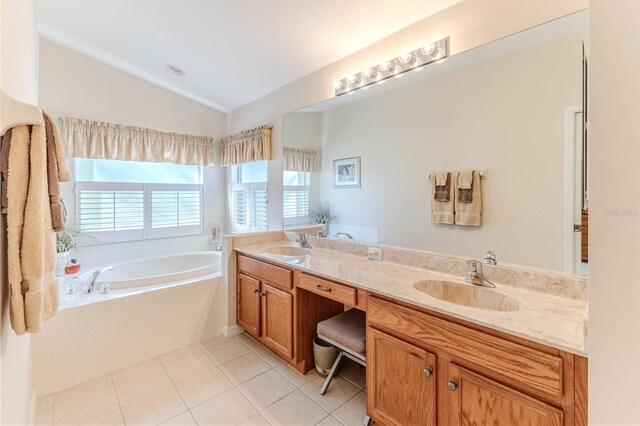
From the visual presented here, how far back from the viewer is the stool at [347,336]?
173cm

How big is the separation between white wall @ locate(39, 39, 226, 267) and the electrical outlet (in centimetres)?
266

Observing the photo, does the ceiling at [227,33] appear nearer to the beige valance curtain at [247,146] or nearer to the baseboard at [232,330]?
the beige valance curtain at [247,146]

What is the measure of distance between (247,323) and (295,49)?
7.86 feet

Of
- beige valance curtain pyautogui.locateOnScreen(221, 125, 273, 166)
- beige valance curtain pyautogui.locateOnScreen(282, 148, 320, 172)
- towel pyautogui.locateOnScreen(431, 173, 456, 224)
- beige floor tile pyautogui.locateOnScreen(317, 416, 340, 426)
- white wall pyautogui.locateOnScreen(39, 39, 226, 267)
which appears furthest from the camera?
beige valance curtain pyautogui.locateOnScreen(221, 125, 273, 166)

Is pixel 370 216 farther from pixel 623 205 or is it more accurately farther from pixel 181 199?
pixel 181 199

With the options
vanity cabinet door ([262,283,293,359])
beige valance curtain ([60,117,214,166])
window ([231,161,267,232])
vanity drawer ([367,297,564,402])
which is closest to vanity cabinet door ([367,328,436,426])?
vanity drawer ([367,297,564,402])

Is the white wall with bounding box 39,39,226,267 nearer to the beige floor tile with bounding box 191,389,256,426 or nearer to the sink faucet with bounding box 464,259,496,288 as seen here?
the beige floor tile with bounding box 191,389,256,426

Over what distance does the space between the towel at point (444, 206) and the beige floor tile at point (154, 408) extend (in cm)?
201

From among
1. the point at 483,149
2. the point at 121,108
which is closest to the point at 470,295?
the point at 483,149

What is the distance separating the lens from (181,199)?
3.82m

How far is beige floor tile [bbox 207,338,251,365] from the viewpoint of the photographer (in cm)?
238

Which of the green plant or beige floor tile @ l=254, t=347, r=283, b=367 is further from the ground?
the green plant

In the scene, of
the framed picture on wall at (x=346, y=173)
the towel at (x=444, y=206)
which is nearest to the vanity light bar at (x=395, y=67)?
the framed picture on wall at (x=346, y=173)

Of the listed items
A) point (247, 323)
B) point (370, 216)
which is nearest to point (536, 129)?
point (370, 216)
